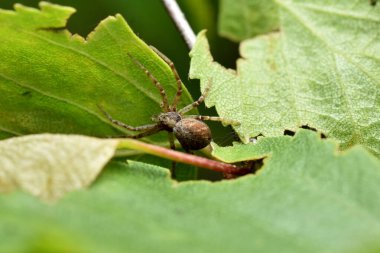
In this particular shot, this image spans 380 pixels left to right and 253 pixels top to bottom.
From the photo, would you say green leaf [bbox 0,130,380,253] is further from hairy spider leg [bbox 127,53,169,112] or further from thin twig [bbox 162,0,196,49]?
thin twig [bbox 162,0,196,49]

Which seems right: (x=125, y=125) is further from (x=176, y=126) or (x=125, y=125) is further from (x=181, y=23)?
(x=181, y=23)

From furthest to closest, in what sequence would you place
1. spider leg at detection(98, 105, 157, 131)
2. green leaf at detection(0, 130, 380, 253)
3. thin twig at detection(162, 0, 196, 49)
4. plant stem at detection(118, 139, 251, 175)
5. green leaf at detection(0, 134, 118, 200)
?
thin twig at detection(162, 0, 196, 49)
spider leg at detection(98, 105, 157, 131)
plant stem at detection(118, 139, 251, 175)
green leaf at detection(0, 134, 118, 200)
green leaf at detection(0, 130, 380, 253)

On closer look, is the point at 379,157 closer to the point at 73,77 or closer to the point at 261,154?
the point at 261,154

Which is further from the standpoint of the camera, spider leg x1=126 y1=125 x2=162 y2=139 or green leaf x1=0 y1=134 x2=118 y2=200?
spider leg x1=126 y1=125 x2=162 y2=139

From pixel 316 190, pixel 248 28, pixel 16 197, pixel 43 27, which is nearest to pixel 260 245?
pixel 316 190

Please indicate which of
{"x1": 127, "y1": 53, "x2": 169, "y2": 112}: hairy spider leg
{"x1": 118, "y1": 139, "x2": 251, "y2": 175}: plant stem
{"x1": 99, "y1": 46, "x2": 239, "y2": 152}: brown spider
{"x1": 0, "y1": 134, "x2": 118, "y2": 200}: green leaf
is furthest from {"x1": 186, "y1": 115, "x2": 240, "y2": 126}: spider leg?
{"x1": 0, "y1": 134, "x2": 118, "y2": 200}: green leaf

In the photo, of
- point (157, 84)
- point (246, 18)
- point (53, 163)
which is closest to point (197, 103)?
point (157, 84)
